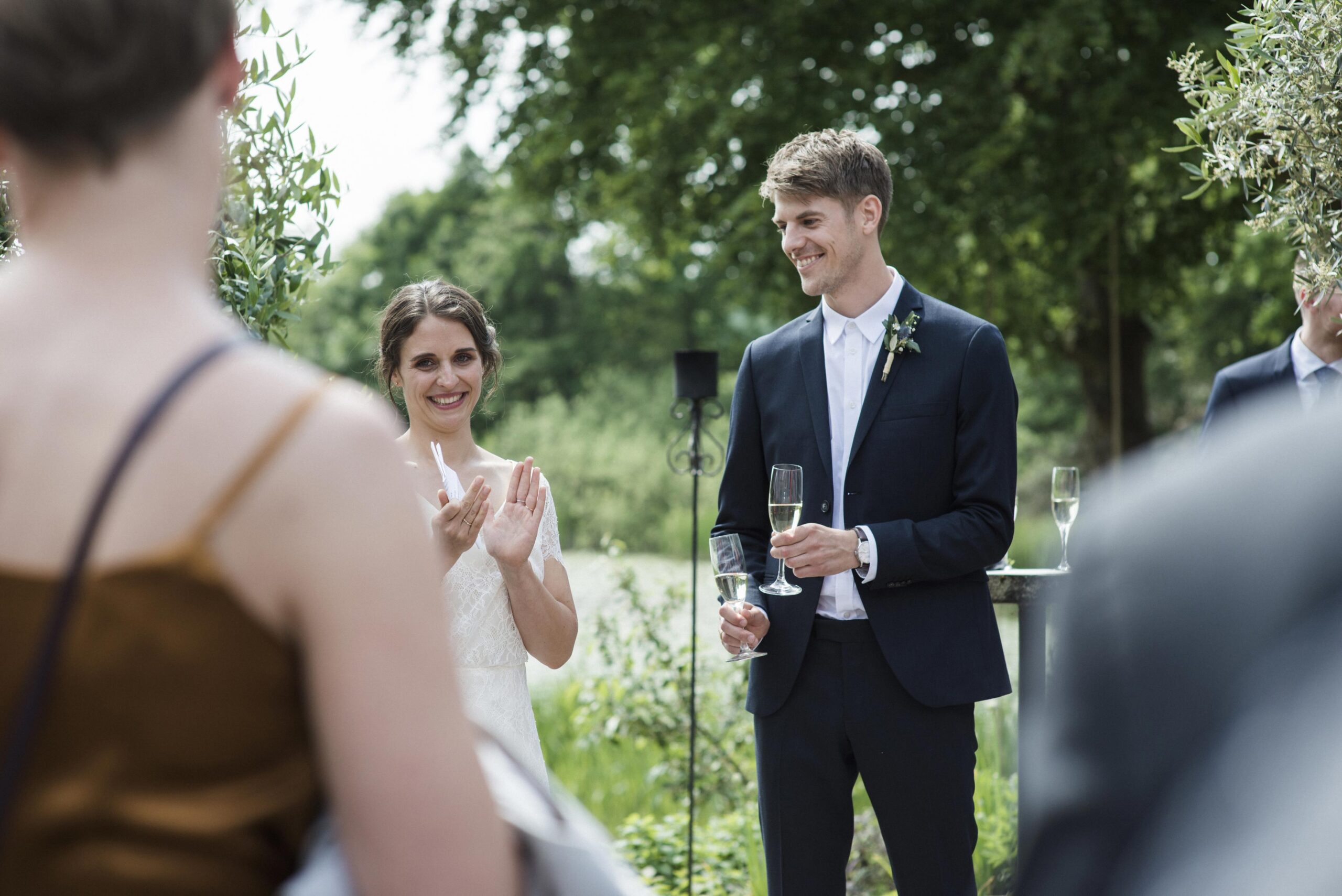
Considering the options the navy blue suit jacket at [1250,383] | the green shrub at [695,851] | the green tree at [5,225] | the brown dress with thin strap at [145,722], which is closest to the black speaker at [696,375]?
the green shrub at [695,851]

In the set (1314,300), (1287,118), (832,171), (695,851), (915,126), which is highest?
(915,126)

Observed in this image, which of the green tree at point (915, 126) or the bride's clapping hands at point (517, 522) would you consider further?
the green tree at point (915, 126)

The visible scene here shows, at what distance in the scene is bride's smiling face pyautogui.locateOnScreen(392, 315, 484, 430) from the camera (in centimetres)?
361

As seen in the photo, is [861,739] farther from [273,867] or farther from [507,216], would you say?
[507,216]

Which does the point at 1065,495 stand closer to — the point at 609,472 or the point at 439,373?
the point at 439,373

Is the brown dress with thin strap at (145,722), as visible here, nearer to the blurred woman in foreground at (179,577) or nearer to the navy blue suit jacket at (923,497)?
the blurred woman in foreground at (179,577)

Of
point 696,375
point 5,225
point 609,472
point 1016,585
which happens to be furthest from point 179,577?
point 609,472

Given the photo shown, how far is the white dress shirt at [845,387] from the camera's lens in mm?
3467

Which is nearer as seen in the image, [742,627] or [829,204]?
[742,627]

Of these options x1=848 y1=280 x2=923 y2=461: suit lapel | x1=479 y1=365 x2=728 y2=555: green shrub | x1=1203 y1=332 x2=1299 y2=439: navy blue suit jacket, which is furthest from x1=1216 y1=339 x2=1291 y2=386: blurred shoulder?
x1=479 y1=365 x2=728 y2=555: green shrub

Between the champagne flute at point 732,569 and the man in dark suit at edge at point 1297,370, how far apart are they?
251cm

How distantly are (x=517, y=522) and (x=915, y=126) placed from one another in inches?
333

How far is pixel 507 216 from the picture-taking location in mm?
31750

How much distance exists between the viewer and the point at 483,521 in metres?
3.26
